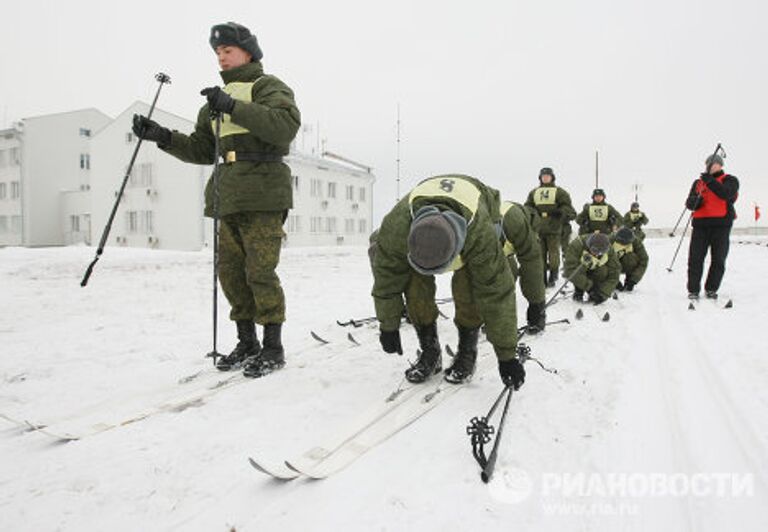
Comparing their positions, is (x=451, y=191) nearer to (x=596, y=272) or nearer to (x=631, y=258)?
(x=596, y=272)

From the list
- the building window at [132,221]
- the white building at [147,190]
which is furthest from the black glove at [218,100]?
the building window at [132,221]

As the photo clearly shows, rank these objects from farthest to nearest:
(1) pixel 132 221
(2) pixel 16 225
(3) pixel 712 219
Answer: (2) pixel 16 225, (1) pixel 132 221, (3) pixel 712 219

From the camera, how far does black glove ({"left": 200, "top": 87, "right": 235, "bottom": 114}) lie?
2.93 metres

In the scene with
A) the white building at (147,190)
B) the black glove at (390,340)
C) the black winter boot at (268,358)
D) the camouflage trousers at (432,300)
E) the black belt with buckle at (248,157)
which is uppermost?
the white building at (147,190)

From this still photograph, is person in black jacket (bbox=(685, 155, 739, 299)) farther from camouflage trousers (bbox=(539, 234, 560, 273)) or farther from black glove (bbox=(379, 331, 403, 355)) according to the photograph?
black glove (bbox=(379, 331, 403, 355))

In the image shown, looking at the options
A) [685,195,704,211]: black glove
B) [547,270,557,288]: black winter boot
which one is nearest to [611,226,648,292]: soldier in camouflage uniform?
[547,270,557,288]: black winter boot

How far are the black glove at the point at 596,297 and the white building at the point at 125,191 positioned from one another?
20.9 meters

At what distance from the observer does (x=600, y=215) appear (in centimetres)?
989

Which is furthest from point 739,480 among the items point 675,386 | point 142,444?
point 142,444

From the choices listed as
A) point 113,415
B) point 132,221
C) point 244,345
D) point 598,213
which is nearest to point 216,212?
point 244,345

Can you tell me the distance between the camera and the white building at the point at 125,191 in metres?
25.0

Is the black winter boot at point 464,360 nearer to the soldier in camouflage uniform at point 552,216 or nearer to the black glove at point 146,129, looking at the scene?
the black glove at point 146,129

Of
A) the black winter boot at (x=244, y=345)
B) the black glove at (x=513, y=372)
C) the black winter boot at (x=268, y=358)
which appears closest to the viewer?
the black glove at (x=513, y=372)

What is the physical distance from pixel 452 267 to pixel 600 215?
8.27 metres
